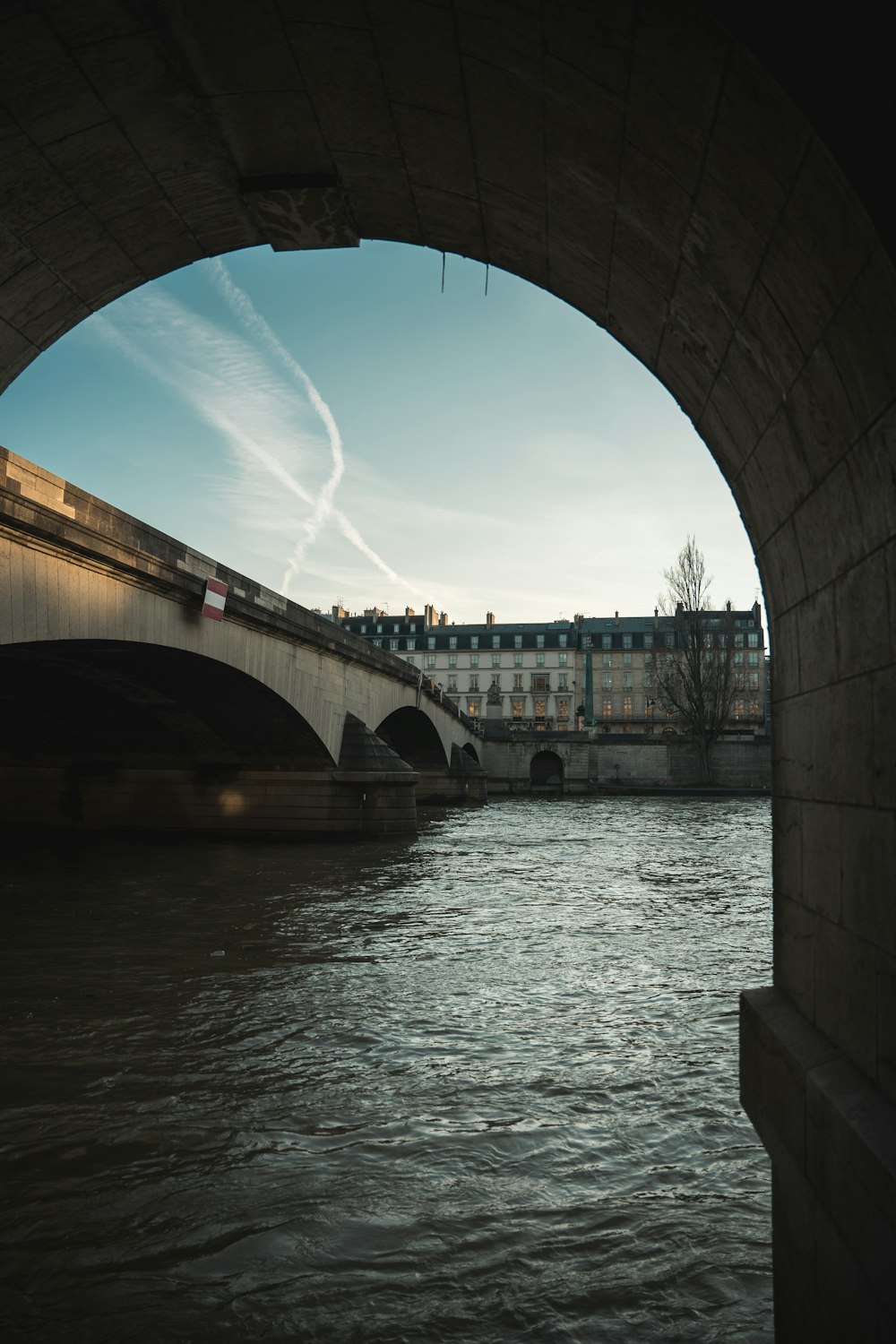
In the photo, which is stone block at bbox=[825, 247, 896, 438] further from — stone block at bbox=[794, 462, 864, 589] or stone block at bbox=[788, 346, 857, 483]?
stone block at bbox=[794, 462, 864, 589]

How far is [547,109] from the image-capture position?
3385 mm

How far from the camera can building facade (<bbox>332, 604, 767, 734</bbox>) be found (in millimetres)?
91750

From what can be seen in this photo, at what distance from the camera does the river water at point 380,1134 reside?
3.85 m

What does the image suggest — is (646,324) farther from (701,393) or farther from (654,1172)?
(654,1172)

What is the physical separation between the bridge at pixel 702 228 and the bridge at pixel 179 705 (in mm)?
10001

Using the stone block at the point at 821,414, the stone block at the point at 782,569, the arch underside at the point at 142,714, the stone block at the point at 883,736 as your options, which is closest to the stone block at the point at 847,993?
the stone block at the point at 883,736

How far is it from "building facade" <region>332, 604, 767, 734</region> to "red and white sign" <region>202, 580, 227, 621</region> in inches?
2869

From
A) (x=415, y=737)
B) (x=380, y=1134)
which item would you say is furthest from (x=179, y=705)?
(x=415, y=737)

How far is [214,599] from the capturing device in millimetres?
18062

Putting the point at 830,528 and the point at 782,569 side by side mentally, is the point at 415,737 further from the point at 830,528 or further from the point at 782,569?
the point at 830,528

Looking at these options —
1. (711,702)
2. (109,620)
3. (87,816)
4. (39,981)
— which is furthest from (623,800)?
(39,981)

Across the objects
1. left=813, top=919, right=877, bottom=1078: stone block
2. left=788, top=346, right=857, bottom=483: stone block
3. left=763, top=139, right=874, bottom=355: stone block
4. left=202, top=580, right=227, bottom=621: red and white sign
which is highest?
left=202, top=580, right=227, bottom=621: red and white sign

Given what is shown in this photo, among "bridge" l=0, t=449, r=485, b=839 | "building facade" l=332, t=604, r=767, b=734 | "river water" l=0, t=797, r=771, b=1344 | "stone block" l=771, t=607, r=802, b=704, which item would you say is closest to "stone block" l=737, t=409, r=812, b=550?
"stone block" l=771, t=607, r=802, b=704

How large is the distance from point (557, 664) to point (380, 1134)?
3577 inches
